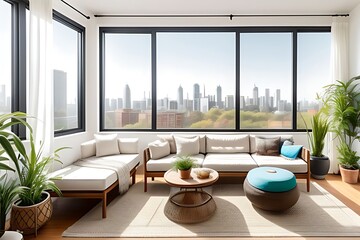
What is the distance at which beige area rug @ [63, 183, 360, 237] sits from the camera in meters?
2.44

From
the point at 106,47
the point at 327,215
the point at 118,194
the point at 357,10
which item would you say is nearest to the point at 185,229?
the point at 118,194

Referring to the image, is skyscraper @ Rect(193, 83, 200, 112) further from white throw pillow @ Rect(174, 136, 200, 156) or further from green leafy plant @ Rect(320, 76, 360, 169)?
green leafy plant @ Rect(320, 76, 360, 169)

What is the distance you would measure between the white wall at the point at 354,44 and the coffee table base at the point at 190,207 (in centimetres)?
309

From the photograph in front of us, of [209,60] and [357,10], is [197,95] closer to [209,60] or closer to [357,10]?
[209,60]

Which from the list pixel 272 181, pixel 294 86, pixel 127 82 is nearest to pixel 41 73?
pixel 127 82

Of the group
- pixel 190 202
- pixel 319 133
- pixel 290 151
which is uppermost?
pixel 319 133

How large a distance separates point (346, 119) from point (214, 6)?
3.04 m

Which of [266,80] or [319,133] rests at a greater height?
[266,80]

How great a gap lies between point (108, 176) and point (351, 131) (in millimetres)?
4167

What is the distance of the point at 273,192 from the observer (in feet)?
8.86

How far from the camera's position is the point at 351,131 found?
4141mm

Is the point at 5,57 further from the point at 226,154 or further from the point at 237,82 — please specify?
the point at 237,82

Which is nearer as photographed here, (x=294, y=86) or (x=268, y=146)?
(x=268, y=146)

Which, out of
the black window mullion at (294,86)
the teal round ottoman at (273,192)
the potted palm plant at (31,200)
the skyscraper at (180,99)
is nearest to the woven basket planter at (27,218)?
the potted palm plant at (31,200)
